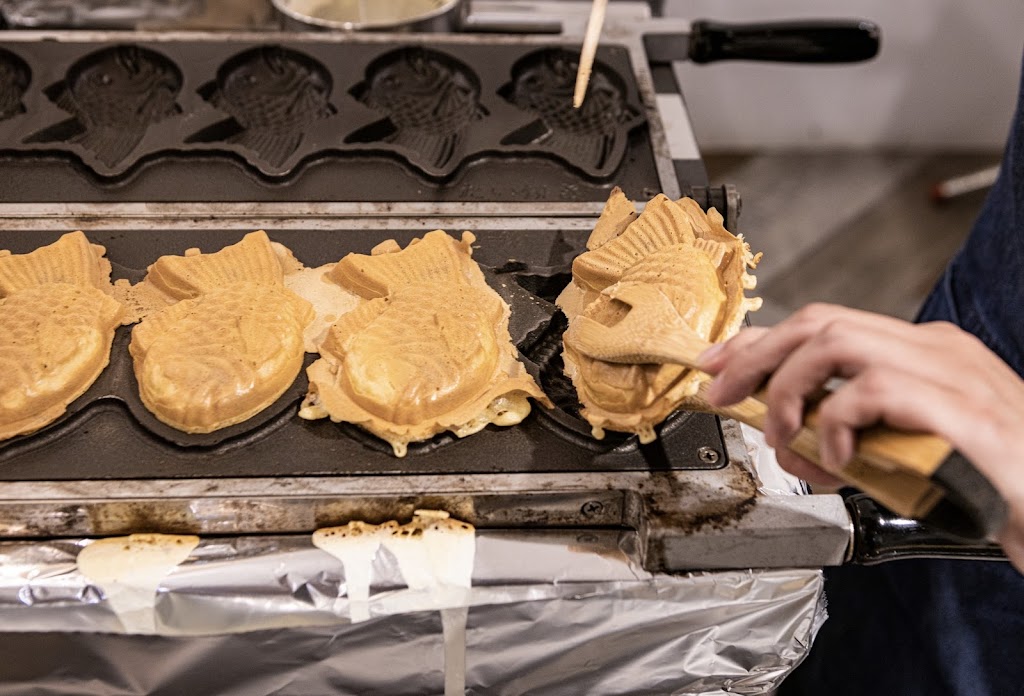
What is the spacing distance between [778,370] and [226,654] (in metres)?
0.80

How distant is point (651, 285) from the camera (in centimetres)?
119

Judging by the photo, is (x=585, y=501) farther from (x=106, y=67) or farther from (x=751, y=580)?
(x=106, y=67)

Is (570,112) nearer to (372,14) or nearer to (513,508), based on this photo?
(372,14)

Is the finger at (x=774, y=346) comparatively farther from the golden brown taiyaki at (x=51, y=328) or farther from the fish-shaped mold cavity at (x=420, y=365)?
the golden brown taiyaki at (x=51, y=328)

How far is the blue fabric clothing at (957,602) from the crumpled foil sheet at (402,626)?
0.48m

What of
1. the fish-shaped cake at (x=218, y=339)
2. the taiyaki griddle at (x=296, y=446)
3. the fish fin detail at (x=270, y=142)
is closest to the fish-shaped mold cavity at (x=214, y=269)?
the fish-shaped cake at (x=218, y=339)

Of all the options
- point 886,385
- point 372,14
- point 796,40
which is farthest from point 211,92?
point 886,385

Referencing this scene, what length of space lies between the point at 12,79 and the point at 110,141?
340 mm

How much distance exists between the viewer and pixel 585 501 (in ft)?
3.70

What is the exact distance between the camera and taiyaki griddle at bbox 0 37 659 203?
1593mm

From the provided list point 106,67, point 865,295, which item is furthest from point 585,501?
point 865,295

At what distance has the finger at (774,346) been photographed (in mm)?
857

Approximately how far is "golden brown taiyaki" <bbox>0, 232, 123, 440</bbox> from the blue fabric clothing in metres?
1.44

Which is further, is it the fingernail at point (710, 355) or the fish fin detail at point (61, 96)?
the fish fin detail at point (61, 96)
